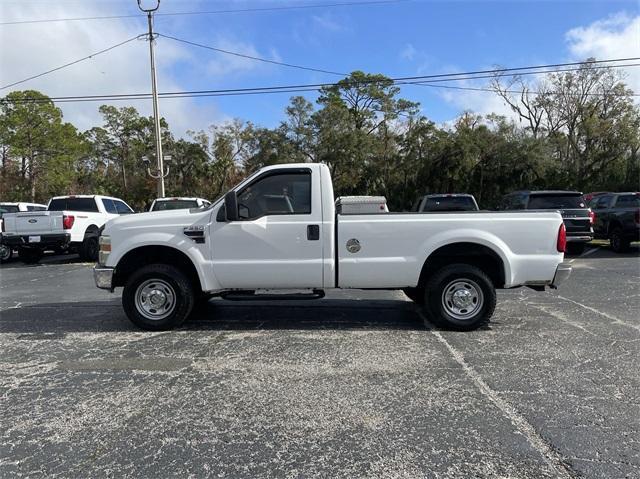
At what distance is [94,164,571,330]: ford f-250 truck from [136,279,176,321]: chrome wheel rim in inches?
1.5

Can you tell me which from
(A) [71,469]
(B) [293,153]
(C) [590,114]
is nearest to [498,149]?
(C) [590,114]

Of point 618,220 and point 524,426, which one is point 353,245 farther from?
point 618,220

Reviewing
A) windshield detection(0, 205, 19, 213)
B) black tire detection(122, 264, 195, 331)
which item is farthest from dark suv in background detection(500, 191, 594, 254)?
windshield detection(0, 205, 19, 213)

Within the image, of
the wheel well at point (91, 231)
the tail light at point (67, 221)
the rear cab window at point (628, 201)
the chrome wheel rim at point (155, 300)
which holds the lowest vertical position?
the chrome wheel rim at point (155, 300)

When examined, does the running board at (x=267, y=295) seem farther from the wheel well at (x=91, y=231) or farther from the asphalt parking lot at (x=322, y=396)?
the wheel well at (x=91, y=231)

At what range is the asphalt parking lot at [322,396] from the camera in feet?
10.5

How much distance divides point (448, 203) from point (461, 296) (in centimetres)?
747

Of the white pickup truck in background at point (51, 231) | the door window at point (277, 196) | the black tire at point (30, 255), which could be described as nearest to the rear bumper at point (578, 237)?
the door window at point (277, 196)

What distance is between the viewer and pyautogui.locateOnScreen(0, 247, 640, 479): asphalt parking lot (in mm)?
3213

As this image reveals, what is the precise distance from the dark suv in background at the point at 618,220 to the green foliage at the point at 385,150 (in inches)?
739

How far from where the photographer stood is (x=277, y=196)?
627 cm

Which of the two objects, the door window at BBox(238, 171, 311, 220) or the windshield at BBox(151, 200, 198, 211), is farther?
the windshield at BBox(151, 200, 198, 211)

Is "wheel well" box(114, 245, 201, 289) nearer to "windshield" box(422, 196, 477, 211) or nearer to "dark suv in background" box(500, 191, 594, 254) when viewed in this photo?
"windshield" box(422, 196, 477, 211)

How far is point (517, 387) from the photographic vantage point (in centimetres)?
438
